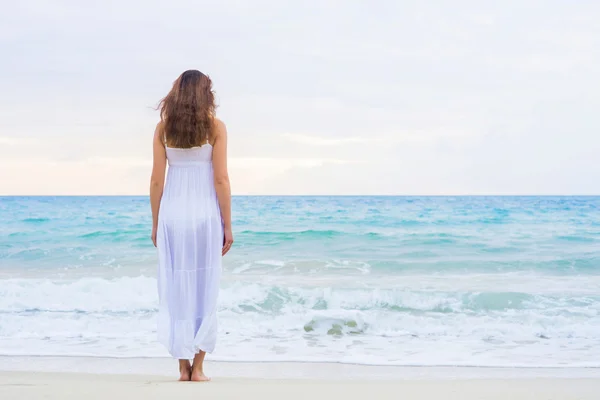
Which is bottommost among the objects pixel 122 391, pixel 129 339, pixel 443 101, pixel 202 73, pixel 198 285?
pixel 129 339

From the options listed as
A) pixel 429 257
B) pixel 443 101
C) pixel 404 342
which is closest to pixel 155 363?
pixel 404 342

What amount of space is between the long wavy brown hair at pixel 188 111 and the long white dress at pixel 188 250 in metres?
0.08

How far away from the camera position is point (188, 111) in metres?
3.60

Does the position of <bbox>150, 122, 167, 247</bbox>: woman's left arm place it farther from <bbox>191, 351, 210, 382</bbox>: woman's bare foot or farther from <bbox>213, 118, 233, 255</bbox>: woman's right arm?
<bbox>191, 351, 210, 382</bbox>: woman's bare foot

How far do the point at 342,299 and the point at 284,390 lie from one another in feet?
17.2

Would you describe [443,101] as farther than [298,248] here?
Yes

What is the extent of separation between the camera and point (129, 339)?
6.44 meters

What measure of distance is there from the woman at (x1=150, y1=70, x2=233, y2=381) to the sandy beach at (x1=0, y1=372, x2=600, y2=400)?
13.1 inches

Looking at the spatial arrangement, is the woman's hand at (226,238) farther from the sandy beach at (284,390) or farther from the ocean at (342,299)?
the ocean at (342,299)

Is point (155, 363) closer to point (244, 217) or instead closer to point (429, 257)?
point (429, 257)

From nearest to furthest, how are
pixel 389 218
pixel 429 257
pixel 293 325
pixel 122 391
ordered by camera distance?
1. pixel 122 391
2. pixel 293 325
3. pixel 429 257
4. pixel 389 218

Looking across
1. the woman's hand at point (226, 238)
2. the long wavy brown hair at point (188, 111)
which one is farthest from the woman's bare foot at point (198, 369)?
the long wavy brown hair at point (188, 111)

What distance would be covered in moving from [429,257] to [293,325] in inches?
300

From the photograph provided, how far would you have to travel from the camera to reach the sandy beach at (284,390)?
3.47m
